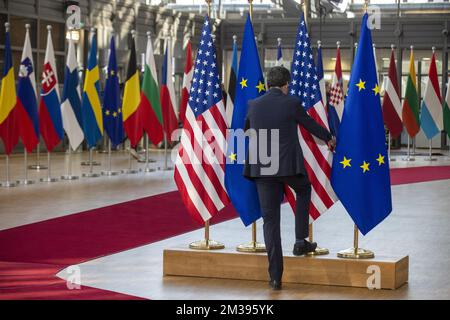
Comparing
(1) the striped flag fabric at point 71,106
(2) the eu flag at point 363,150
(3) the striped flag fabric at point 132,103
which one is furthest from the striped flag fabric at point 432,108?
(2) the eu flag at point 363,150

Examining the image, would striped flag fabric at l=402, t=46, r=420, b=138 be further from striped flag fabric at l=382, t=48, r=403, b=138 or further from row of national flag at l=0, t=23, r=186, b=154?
row of national flag at l=0, t=23, r=186, b=154

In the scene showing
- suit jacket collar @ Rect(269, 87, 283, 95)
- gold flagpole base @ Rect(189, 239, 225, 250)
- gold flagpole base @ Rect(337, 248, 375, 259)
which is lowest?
gold flagpole base @ Rect(189, 239, 225, 250)

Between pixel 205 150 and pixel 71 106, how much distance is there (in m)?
9.19

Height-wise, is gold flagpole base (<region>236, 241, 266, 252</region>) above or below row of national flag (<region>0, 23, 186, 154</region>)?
below

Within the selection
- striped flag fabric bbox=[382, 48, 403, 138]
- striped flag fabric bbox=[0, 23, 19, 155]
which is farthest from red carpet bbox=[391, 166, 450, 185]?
striped flag fabric bbox=[0, 23, 19, 155]

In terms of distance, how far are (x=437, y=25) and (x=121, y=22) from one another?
385 inches

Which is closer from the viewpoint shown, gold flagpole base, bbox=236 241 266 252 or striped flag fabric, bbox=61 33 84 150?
gold flagpole base, bbox=236 241 266 252

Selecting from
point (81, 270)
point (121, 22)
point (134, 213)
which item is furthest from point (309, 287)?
point (121, 22)

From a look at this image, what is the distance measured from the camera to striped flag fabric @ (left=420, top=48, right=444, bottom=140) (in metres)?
22.5

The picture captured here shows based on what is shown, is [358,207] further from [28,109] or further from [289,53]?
[289,53]

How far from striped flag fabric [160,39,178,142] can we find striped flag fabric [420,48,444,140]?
7326mm

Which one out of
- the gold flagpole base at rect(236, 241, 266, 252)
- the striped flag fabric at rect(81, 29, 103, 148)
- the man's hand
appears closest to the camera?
the man's hand

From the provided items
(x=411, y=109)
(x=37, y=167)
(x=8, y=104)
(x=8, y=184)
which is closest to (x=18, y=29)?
(x=37, y=167)

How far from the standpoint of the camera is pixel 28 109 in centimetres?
1533
